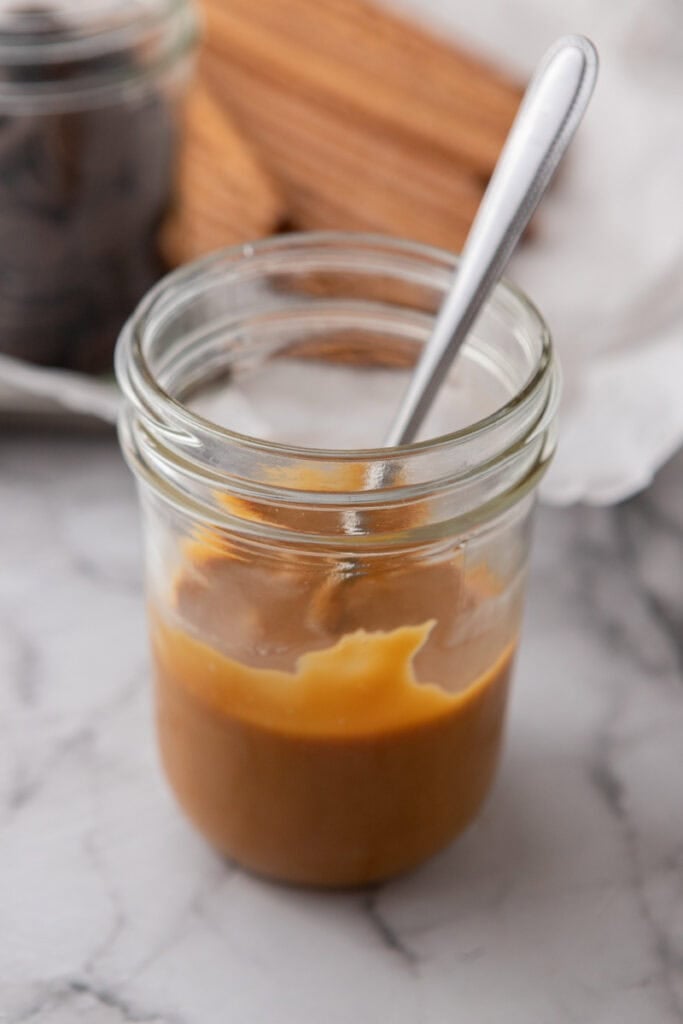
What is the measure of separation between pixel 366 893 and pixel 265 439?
245mm

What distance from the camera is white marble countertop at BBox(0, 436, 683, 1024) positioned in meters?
0.63

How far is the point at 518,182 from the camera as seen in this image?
57cm

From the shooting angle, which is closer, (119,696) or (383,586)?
(383,586)

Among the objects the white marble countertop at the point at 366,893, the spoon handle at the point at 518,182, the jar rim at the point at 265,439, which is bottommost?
the white marble countertop at the point at 366,893

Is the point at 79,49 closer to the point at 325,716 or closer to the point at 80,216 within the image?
the point at 80,216

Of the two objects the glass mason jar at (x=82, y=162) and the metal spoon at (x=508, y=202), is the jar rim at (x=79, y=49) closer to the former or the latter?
the glass mason jar at (x=82, y=162)

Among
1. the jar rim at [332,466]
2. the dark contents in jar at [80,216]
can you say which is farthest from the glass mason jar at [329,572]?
the dark contents in jar at [80,216]

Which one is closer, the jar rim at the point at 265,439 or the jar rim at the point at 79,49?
the jar rim at the point at 265,439

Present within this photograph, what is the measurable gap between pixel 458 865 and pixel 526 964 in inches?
2.7

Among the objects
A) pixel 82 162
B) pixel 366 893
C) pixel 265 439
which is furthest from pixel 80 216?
pixel 366 893

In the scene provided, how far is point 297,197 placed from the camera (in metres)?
1.09

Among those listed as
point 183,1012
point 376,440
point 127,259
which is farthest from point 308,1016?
point 127,259

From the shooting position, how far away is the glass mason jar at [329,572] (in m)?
0.55

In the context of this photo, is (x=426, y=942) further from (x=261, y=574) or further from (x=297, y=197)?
(x=297, y=197)
